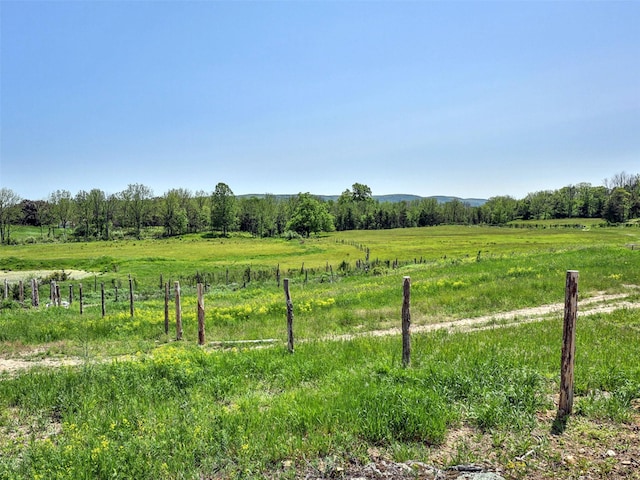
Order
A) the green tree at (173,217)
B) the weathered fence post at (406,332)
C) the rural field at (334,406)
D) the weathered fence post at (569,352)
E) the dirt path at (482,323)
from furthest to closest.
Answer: the green tree at (173,217) → the dirt path at (482,323) → the weathered fence post at (406,332) → the weathered fence post at (569,352) → the rural field at (334,406)

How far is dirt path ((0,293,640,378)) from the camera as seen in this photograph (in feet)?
44.5

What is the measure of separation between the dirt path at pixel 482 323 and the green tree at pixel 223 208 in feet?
391

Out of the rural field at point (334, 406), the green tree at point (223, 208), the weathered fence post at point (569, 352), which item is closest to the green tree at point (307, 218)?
the green tree at point (223, 208)

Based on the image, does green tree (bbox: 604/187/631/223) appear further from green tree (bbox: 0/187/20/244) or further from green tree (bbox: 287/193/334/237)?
Result: green tree (bbox: 0/187/20/244)

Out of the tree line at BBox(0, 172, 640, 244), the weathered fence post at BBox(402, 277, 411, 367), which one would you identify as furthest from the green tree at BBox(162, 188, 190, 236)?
the weathered fence post at BBox(402, 277, 411, 367)

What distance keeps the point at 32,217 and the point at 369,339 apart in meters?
183

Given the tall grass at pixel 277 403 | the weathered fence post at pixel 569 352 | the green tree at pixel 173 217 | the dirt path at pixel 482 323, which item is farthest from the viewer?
the green tree at pixel 173 217

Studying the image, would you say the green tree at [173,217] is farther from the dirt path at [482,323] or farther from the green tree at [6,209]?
the dirt path at [482,323]

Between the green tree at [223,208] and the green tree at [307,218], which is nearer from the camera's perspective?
the green tree at [307,218]

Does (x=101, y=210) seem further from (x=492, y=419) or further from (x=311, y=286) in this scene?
(x=492, y=419)

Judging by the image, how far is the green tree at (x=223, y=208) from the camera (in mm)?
132625

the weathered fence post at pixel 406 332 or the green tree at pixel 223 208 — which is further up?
the green tree at pixel 223 208

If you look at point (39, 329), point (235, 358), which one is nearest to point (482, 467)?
point (235, 358)

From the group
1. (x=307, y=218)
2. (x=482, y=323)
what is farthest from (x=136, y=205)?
(x=482, y=323)
